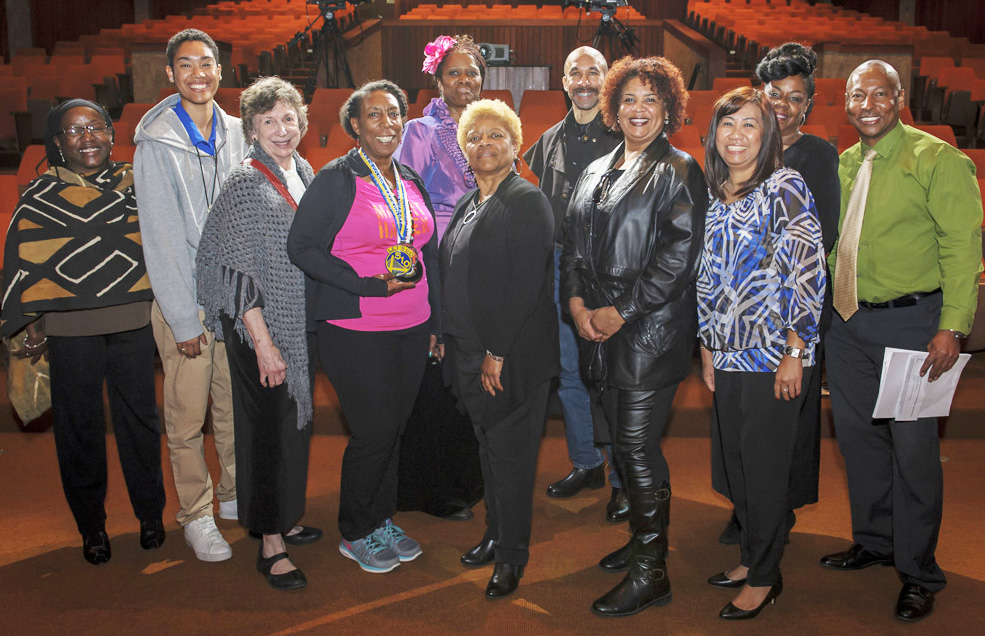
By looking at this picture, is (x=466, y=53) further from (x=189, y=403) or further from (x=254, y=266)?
(x=189, y=403)

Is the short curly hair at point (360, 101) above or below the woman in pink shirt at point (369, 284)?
above

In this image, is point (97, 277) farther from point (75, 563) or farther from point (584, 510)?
point (584, 510)

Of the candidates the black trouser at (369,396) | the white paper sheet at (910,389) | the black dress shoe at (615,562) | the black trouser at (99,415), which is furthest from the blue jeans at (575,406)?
the black trouser at (99,415)

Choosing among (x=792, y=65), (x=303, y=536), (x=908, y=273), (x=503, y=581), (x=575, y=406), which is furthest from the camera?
(x=575, y=406)

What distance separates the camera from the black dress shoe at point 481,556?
253 centimetres

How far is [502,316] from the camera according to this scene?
2.16 metres

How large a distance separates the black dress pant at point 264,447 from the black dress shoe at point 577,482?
100cm

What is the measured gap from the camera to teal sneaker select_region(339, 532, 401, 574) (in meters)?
2.50

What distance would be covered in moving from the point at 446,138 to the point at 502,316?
0.89 m

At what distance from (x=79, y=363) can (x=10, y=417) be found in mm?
1552

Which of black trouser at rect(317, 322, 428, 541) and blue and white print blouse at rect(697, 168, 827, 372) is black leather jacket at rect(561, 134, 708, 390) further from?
black trouser at rect(317, 322, 428, 541)

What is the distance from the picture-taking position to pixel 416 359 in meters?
2.46

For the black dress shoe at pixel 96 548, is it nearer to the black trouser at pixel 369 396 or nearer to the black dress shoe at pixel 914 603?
the black trouser at pixel 369 396

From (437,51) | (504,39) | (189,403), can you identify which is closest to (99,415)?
(189,403)
